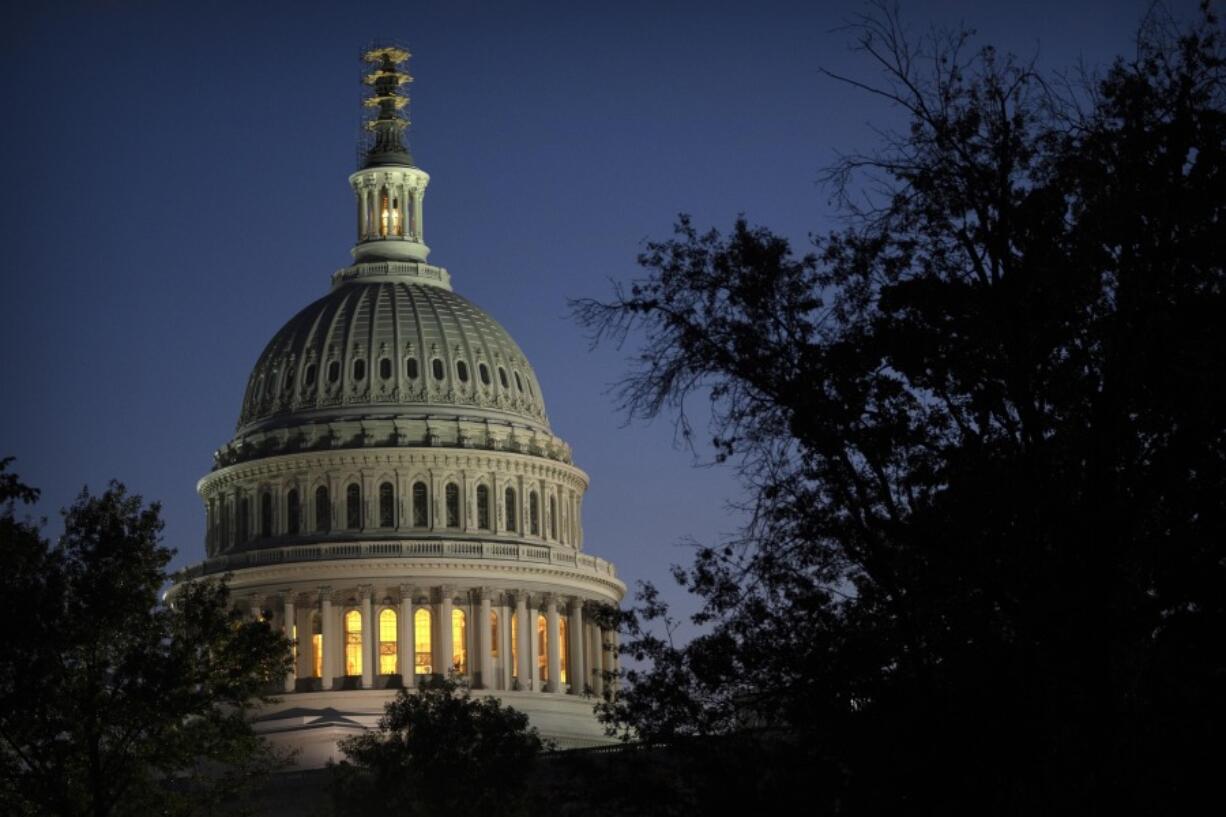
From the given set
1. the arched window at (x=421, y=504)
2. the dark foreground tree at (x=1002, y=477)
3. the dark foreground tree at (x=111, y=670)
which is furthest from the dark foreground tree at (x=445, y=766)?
the arched window at (x=421, y=504)

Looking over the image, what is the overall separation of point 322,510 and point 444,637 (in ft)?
44.0

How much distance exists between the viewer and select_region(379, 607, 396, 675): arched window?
154 m

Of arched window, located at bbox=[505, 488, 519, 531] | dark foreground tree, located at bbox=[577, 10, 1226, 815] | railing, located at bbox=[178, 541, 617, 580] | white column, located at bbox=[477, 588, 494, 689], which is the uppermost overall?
arched window, located at bbox=[505, 488, 519, 531]

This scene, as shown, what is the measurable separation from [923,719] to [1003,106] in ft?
29.4

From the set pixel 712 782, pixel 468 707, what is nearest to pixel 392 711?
pixel 468 707

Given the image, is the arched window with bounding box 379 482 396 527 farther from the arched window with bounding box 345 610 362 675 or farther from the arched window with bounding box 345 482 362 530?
the arched window with bounding box 345 610 362 675

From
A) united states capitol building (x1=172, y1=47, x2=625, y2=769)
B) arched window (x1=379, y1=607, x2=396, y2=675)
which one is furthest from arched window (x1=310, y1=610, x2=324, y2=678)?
arched window (x1=379, y1=607, x2=396, y2=675)

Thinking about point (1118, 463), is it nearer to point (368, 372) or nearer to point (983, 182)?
point (983, 182)

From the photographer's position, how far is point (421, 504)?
15912cm

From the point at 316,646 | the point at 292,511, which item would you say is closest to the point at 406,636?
the point at 316,646

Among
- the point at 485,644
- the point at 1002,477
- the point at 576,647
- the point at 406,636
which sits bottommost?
the point at 1002,477

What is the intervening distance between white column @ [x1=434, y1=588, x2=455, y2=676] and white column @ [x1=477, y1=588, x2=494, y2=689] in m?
1.92

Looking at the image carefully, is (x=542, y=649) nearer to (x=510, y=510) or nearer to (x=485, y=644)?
(x=485, y=644)

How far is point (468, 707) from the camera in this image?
8900cm
